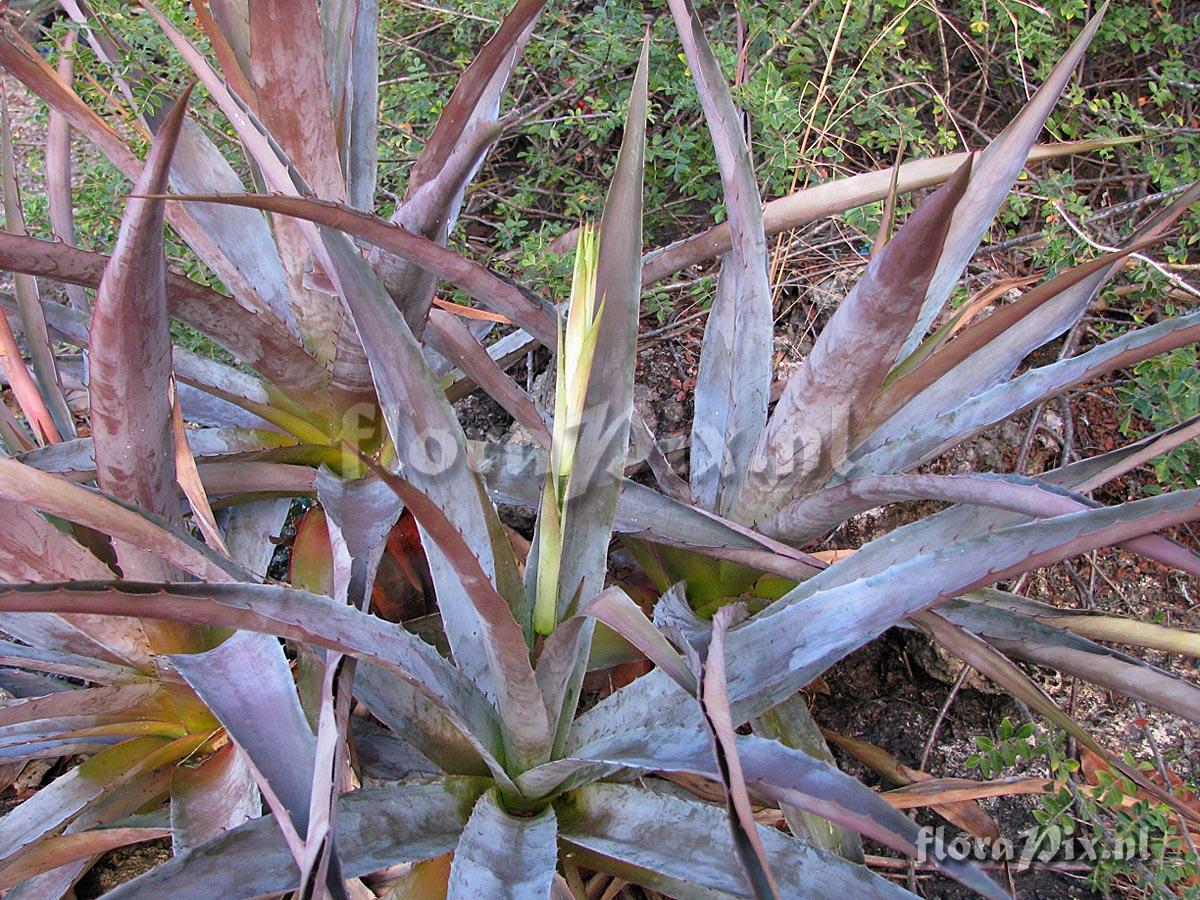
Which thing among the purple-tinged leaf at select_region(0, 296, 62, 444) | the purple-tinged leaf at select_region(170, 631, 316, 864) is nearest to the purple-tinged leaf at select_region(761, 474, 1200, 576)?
the purple-tinged leaf at select_region(170, 631, 316, 864)

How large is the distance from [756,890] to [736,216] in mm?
698

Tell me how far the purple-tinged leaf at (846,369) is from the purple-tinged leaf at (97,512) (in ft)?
1.87

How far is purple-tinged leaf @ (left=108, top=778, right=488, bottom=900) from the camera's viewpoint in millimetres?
628

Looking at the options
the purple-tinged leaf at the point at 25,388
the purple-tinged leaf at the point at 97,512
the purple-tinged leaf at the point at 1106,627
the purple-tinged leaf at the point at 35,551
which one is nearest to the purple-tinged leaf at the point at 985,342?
the purple-tinged leaf at the point at 1106,627

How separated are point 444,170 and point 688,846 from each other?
0.61 m

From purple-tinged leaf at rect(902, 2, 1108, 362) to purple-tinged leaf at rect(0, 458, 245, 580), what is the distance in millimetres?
721

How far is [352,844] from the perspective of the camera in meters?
0.69

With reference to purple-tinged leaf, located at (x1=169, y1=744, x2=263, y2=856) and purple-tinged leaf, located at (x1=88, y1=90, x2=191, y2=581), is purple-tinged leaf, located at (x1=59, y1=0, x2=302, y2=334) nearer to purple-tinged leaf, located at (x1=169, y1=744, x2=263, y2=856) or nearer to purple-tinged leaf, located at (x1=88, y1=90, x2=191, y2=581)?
purple-tinged leaf, located at (x1=88, y1=90, x2=191, y2=581)

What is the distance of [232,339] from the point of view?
92 cm

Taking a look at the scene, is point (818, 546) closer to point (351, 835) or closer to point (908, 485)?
point (908, 485)

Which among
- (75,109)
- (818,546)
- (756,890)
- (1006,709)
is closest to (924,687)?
(1006,709)

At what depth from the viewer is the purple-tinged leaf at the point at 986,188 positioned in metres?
0.92

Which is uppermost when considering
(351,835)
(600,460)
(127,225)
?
(127,225)

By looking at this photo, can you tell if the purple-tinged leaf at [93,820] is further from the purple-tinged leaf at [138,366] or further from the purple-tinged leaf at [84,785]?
the purple-tinged leaf at [138,366]
